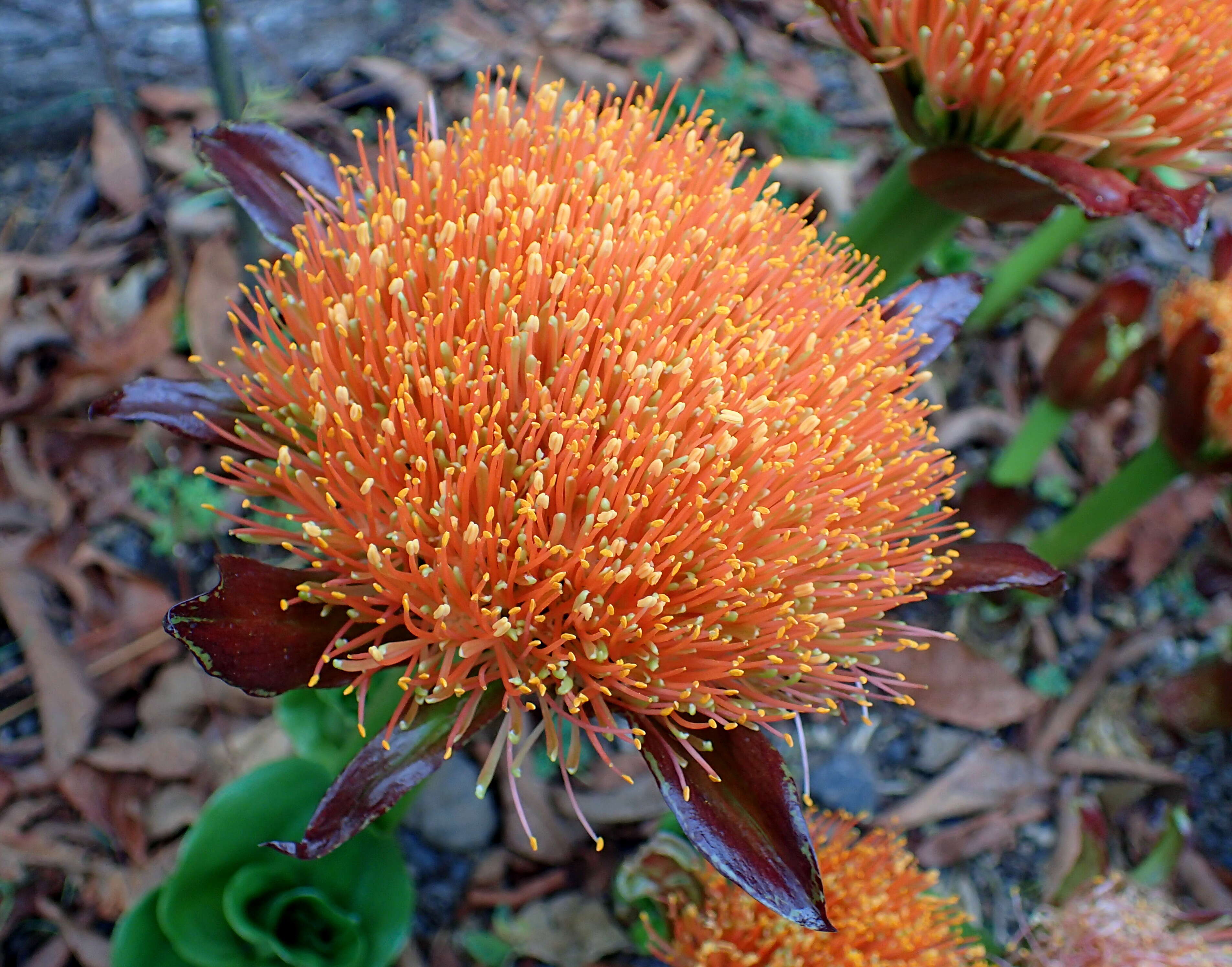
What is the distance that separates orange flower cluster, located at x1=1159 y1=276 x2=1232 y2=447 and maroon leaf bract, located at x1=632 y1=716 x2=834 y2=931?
1186 millimetres

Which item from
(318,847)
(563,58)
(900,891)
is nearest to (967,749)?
(900,891)

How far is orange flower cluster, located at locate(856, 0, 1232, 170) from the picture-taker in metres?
1.11

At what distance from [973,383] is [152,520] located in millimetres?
2004

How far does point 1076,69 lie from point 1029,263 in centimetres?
116

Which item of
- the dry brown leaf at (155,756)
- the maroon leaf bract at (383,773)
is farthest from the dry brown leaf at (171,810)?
the maroon leaf bract at (383,773)

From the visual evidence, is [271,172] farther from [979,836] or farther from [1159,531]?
[1159,531]

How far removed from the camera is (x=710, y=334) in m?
0.94

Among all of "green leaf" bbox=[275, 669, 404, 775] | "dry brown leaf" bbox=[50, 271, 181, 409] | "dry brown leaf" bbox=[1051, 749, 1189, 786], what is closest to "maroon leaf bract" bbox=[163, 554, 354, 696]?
"green leaf" bbox=[275, 669, 404, 775]

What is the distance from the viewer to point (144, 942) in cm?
115

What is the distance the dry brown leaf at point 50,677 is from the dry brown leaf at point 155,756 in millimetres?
43

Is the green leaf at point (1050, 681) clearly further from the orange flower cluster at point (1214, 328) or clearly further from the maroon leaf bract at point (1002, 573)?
the maroon leaf bract at point (1002, 573)

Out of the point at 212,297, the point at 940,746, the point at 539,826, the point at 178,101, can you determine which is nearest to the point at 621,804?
the point at 539,826

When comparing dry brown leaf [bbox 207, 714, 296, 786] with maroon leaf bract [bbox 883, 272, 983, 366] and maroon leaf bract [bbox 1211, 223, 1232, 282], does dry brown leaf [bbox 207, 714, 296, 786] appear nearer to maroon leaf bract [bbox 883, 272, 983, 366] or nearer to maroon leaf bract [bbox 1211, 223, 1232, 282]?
maroon leaf bract [bbox 883, 272, 983, 366]

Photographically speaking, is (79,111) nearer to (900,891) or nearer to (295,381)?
(295,381)
